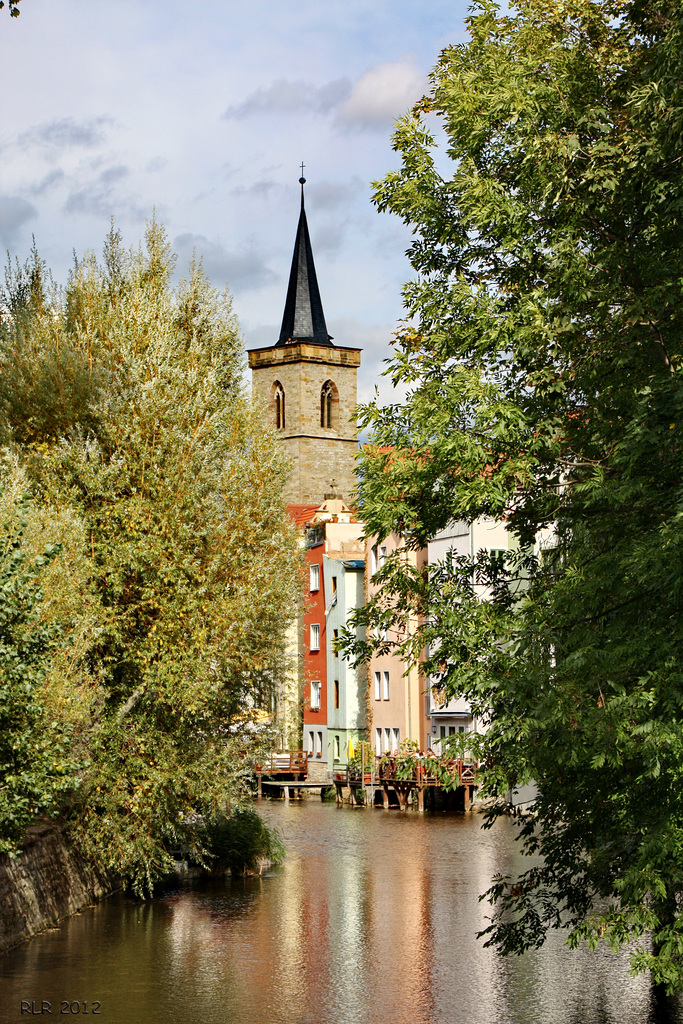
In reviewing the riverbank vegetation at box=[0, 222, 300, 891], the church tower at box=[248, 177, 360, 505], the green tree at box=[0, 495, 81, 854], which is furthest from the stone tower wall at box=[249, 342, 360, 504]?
the green tree at box=[0, 495, 81, 854]

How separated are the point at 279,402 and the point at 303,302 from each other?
30.7 feet

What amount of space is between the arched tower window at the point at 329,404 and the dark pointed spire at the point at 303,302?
13.4ft

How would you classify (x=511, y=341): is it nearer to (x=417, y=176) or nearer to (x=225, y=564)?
(x=417, y=176)

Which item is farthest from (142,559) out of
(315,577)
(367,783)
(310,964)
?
(315,577)

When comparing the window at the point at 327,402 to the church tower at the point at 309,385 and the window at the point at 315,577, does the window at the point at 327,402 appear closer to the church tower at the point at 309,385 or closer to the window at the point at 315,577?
the church tower at the point at 309,385

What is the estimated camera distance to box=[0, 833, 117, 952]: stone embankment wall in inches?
818

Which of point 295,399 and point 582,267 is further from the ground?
point 295,399

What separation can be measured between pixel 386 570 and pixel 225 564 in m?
10.9

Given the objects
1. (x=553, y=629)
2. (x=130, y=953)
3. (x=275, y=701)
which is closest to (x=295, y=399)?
(x=275, y=701)

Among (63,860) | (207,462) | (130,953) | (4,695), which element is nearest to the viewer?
(4,695)

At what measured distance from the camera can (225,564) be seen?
83.9ft

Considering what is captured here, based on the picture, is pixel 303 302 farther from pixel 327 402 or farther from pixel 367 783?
pixel 367 783

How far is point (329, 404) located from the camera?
116 meters

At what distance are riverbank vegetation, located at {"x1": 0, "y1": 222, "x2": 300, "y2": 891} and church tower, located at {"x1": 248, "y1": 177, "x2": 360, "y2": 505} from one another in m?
83.3
